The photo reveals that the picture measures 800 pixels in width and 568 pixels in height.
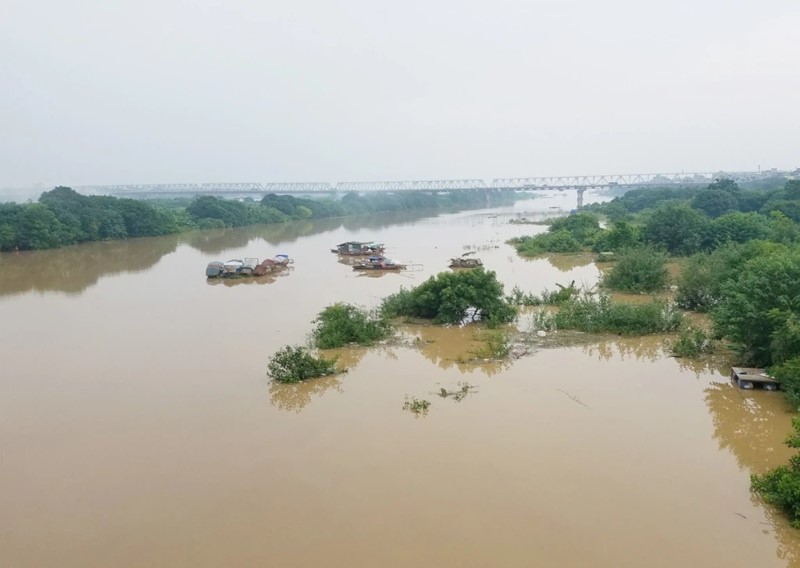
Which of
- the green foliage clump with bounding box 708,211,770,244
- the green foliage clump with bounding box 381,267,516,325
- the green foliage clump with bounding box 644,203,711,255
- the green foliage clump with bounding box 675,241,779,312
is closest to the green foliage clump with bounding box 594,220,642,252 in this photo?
the green foliage clump with bounding box 644,203,711,255

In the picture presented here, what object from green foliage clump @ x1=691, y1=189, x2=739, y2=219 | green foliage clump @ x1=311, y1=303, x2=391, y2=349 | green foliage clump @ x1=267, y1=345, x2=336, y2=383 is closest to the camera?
green foliage clump @ x1=267, y1=345, x2=336, y2=383

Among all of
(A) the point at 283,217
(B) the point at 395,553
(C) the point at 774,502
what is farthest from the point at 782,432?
(A) the point at 283,217

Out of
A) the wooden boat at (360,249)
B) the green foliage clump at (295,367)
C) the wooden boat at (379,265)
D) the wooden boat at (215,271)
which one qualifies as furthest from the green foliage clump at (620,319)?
the wooden boat at (360,249)

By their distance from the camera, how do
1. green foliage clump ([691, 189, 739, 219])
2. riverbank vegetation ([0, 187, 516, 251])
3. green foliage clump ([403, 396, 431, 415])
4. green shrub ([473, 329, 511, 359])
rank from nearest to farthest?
green foliage clump ([403, 396, 431, 415]) → green shrub ([473, 329, 511, 359]) → riverbank vegetation ([0, 187, 516, 251]) → green foliage clump ([691, 189, 739, 219])

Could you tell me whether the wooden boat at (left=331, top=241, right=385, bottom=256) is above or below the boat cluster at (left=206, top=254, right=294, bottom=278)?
below

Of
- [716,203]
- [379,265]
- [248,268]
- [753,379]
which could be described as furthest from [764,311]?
[716,203]

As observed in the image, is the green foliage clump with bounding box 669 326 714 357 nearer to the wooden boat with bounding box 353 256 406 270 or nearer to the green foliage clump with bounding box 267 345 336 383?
the green foliage clump with bounding box 267 345 336 383

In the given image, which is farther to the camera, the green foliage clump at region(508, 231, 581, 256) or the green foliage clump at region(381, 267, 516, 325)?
the green foliage clump at region(508, 231, 581, 256)

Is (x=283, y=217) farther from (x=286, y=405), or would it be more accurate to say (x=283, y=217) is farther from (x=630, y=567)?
(x=630, y=567)
